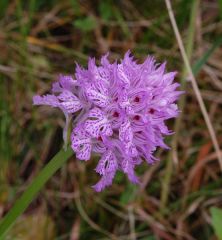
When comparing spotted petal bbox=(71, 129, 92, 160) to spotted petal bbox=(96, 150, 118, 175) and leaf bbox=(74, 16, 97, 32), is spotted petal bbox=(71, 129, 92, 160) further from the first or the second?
leaf bbox=(74, 16, 97, 32)

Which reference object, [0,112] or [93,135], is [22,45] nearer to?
[0,112]

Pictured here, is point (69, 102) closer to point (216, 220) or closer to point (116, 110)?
point (116, 110)

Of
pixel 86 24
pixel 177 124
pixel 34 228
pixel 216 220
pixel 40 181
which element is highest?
pixel 86 24

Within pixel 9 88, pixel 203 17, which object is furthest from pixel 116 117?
pixel 203 17

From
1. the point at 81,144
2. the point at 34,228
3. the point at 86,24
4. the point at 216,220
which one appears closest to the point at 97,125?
the point at 81,144

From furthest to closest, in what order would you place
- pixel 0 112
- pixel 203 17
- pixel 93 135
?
pixel 203 17, pixel 0 112, pixel 93 135

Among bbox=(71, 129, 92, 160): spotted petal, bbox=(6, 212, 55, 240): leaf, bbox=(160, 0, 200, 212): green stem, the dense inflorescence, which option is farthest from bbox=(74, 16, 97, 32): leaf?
bbox=(71, 129, 92, 160): spotted petal
